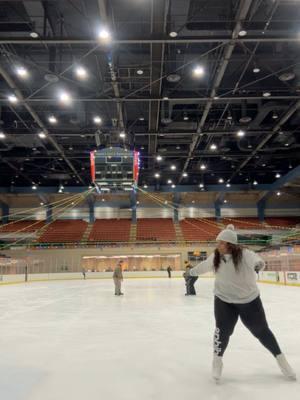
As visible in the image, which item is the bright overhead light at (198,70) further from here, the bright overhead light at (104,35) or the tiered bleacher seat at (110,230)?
the tiered bleacher seat at (110,230)

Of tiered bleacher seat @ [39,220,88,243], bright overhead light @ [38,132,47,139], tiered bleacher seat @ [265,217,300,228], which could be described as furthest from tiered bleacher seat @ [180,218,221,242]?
bright overhead light @ [38,132,47,139]

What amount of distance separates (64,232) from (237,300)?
106ft

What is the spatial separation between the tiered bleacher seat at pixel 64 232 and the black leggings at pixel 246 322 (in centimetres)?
3069

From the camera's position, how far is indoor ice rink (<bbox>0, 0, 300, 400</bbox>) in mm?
3246

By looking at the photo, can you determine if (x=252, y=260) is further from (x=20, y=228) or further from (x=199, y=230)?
(x=20, y=228)

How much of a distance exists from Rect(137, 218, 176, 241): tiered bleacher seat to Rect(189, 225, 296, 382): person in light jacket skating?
97.4 feet

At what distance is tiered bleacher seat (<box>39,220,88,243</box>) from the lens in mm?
32906

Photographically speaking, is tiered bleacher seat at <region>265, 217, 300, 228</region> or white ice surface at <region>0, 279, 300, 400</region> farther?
tiered bleacher seat at <region>265, 217, 300, 228</region>

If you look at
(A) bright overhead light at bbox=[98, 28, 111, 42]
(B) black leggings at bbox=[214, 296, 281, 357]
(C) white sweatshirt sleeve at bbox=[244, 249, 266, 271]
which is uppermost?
(A) bright overhead light at bbox=[98, 28, 111, 42]

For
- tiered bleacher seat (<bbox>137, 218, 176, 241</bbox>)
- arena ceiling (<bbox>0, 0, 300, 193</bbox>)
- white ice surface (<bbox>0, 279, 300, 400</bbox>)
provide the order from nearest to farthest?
white ice surface (<bbox>0, 279, 300, 400</bbox>) → arena ceiling (<bbox>0, 0, 300, 193</bbox>) → tiered bleacher seat (<bbox>137, 218, 176, 241</bbox>)

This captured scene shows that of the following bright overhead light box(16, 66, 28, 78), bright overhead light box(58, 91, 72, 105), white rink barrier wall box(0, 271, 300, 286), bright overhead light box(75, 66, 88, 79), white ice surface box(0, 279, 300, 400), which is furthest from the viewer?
white rink barrier wall box(0, 271, 300, 286)

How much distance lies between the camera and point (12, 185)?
111ft

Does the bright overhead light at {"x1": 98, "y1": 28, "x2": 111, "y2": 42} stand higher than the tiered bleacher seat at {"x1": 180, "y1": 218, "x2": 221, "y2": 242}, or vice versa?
the bright overhead light at {"x1": 98, "y1": 28, "x2": 111, "y2": 42}

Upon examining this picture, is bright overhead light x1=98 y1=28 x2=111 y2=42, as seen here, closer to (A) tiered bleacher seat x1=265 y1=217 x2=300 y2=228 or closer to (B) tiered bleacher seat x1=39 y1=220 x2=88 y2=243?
(B) tiered bleacher seat x1=39 y1=220 x2=88 y2=243
